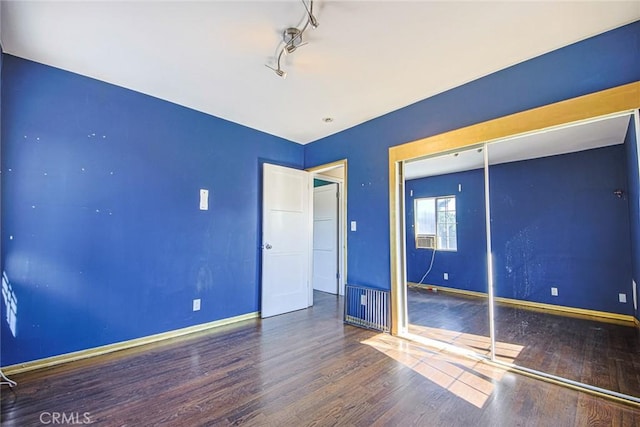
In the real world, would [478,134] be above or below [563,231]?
above

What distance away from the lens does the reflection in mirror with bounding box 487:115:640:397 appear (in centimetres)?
294

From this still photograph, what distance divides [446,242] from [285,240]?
8.98ft

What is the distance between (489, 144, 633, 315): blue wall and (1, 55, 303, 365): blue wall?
3.70m

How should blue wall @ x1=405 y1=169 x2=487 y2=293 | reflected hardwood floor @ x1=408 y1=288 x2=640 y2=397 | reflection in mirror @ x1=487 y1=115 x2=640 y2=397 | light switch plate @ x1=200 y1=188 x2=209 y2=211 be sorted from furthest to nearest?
blue wall @ x1=405 y1=169 x2=487 y2=293 → light switch plate @ x1=200 y1=188 x2=209 y2=211 → reflection in mirror @ x1=487 y1=115 x2=640 y2=397 → reflected hardwood floor @ x1=408 y1=288 x2=640 y2=397

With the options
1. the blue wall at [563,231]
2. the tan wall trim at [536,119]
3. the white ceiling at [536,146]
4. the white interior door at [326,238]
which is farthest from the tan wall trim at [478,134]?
the white interior door at [326,238]

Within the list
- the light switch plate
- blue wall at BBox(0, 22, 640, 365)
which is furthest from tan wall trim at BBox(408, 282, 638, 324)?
the light switch plate

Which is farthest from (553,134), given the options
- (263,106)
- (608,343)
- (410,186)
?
(263,106)

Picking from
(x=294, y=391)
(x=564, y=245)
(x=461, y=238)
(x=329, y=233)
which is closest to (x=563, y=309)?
(x=564, y=245)

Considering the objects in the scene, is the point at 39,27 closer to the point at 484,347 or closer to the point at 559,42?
the point at 559,42

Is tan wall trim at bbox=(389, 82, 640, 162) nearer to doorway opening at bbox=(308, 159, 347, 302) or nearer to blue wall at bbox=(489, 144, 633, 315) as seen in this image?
blue wall at bbox=(489, 144, 633, 315)

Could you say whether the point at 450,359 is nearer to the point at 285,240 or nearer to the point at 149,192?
the point at 285,240

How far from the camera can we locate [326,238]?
5410 millimetres

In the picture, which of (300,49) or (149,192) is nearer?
(300,49)

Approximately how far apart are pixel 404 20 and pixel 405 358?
2.87m
